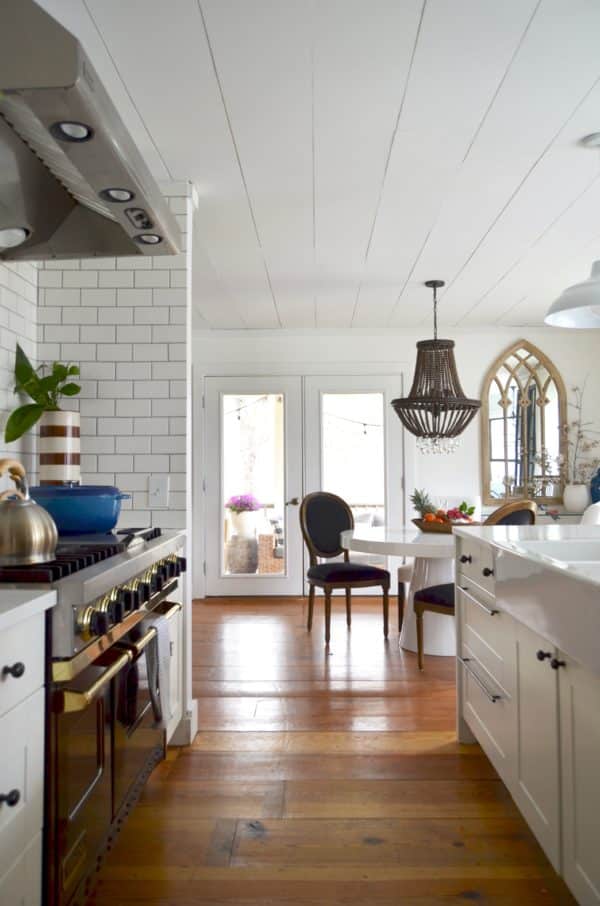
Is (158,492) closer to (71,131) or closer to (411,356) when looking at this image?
(71,131)

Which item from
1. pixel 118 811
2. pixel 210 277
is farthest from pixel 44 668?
pixel 210 277

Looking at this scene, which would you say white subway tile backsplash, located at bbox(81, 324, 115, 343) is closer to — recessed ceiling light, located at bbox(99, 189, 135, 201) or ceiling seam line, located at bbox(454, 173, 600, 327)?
recessed ceiling light, located at bbox(99, 189, 135, 201)

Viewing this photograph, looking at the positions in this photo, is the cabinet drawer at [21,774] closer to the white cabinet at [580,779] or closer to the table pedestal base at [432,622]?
the white cabinet at [580,779]

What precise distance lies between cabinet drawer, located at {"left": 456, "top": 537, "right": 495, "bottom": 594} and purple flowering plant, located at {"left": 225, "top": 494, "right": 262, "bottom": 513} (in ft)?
11.4

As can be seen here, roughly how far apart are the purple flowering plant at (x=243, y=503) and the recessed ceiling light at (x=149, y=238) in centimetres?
423

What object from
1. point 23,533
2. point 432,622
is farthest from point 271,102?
point 432,622

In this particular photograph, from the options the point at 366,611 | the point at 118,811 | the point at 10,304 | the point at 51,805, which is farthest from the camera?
the point at 366,611

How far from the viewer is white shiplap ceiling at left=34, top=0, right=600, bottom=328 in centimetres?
192

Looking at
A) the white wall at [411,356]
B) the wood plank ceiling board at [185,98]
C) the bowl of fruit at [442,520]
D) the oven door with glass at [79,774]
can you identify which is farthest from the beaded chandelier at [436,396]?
the oven door with glass at [79,774]

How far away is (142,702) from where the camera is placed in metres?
1.97

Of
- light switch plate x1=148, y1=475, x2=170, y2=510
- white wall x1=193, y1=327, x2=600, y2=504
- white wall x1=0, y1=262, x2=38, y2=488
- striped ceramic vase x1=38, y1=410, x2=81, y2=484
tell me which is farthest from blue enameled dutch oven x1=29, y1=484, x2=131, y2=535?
white wall x1=193, y1=327, x2=600, y2=504

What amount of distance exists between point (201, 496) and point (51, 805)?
189 inches

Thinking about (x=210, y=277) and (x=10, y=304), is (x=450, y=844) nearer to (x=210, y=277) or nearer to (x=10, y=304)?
(x=10, y=304)

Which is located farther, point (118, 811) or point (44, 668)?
point (118, 811)
